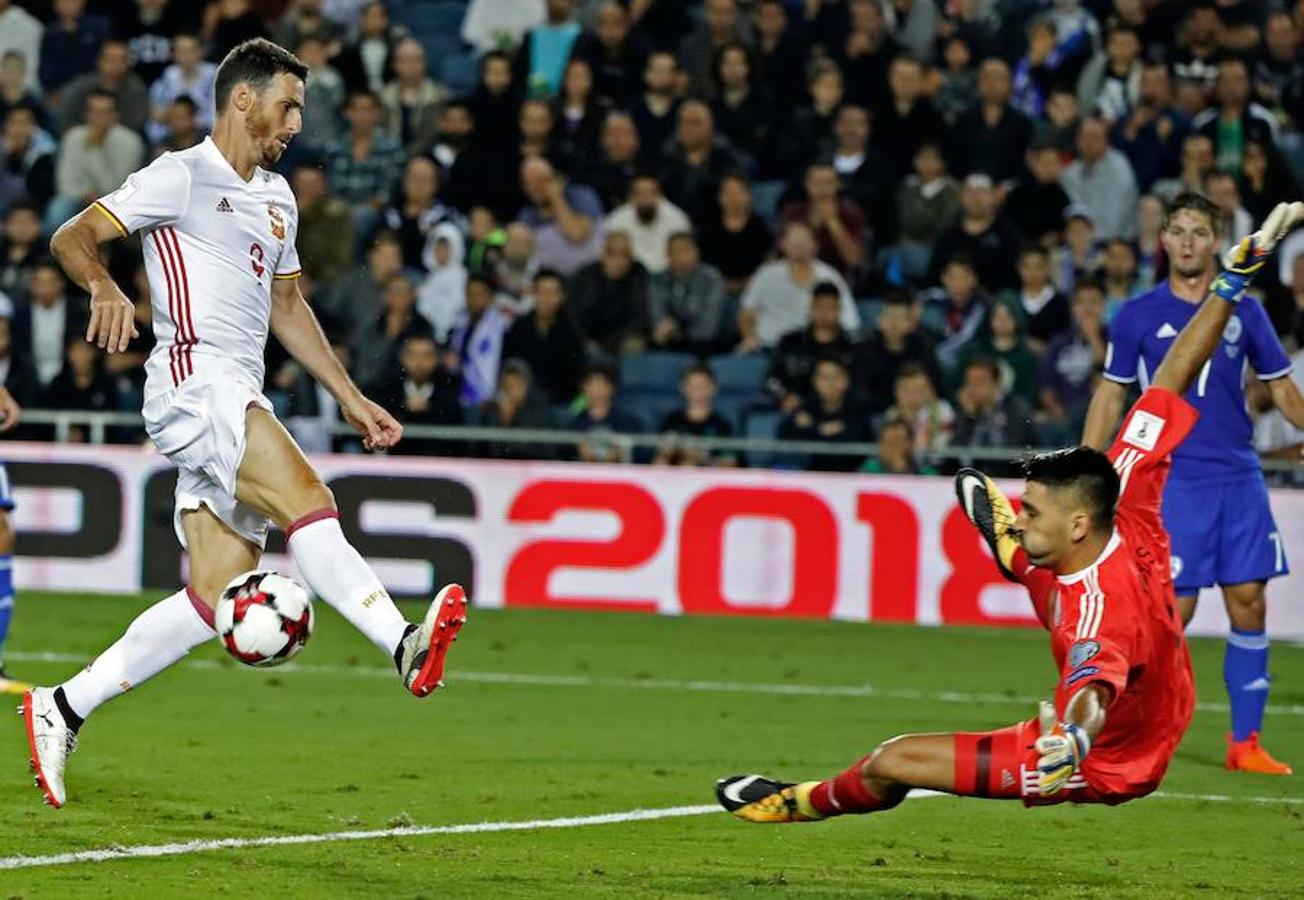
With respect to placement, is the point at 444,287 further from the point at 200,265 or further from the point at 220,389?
the point at 220,389

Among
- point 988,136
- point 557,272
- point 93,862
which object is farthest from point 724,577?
point 93,862

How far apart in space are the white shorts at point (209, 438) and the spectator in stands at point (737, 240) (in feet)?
35.0

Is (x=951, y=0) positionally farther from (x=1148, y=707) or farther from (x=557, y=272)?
(x=1148, y=707)

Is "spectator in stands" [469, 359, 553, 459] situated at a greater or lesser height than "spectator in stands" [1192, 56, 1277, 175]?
lesser

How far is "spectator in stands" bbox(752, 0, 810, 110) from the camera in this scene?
62.0ft

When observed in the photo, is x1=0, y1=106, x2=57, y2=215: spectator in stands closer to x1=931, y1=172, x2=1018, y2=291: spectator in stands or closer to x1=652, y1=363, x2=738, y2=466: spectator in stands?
x1=652, y1=363, x2=738, y2=466: spectator in stands

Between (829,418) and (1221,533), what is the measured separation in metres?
6.55

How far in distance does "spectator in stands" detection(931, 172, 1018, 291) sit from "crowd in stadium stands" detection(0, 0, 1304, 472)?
0.09ft

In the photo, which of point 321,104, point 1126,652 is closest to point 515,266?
point 321,104

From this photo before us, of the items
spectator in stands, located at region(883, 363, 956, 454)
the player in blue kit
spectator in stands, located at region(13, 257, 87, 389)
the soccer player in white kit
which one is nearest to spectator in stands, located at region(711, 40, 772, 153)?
spectator in stands, located at region(883, 363, 956, 454)

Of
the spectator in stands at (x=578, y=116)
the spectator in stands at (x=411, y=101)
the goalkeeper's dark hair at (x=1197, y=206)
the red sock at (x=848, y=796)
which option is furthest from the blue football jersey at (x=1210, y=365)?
the spectator in stands at (x=411, y=101)

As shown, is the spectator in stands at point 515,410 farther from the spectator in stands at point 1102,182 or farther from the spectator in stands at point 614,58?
the spectator in stands at point 1102,182

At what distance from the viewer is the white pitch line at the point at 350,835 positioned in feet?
22.2

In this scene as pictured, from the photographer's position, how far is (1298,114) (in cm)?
1848
